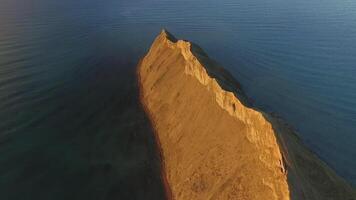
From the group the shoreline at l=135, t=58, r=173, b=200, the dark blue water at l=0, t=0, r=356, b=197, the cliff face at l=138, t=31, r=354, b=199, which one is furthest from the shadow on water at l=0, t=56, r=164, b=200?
the cliff face at l=138, t=31, r=354, b=199

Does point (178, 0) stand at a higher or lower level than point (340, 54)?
lower

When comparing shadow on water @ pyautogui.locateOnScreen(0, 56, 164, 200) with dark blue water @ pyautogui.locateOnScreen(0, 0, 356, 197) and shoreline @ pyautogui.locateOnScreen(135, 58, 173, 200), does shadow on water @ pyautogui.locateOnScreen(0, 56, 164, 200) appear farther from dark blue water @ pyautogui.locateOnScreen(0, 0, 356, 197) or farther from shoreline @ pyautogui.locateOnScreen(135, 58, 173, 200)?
shoreline @ pyautogui.locateOnScreen(135, 58, 173, 200)

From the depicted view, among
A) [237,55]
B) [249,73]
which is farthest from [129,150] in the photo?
[237,55]

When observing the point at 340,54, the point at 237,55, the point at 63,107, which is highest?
the point at 340,54

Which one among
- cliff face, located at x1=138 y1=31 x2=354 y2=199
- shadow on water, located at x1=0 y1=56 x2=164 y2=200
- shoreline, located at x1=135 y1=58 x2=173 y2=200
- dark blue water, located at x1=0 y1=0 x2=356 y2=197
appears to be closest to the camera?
cliff face, located at x1=138 y1=31 x2=354 y2=199

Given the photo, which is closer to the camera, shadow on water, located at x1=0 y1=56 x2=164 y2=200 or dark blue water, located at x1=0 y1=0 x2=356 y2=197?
shadow on water, located at x1=0 y1=56 x2=164 y2=200

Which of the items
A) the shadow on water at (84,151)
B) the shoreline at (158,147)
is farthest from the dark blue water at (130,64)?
the shoreline at (158,147)

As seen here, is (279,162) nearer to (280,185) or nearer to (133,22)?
(280,185)
